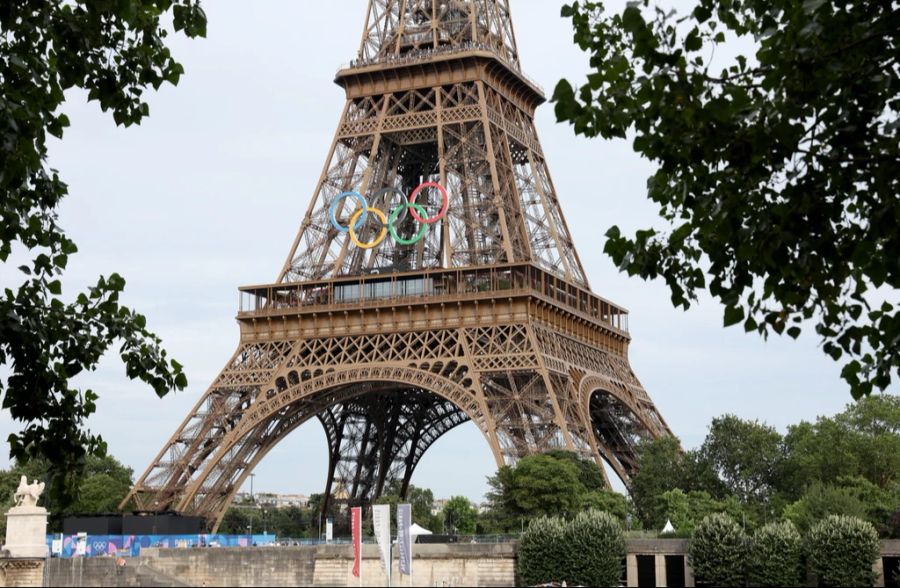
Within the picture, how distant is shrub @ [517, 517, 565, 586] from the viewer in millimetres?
43500

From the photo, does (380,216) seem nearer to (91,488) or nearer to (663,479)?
(663,479)

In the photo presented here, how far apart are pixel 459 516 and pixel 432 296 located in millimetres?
32332

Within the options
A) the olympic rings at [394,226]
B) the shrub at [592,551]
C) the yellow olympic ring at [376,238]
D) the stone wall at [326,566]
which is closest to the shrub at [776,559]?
the stone wall at [326,566]

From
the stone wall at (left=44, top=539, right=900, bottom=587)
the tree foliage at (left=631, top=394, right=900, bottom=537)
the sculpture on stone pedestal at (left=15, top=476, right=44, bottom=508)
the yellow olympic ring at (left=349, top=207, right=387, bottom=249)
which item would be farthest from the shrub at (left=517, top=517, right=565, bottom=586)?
the yellow olympic ring at (left=349, top=207, right=387, bottom=249)

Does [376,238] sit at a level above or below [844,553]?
above

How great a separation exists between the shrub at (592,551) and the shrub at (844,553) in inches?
272

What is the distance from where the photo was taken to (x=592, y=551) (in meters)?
43.1

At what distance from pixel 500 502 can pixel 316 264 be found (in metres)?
16.4

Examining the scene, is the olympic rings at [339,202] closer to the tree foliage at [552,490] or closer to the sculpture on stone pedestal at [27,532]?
the tree foliage at [552,490]

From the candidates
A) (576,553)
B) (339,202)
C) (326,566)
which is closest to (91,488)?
(339,202)

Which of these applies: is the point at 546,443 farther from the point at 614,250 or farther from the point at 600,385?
the point at 614,250

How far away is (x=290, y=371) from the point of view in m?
60.1

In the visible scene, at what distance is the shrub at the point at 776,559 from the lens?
41.7 m

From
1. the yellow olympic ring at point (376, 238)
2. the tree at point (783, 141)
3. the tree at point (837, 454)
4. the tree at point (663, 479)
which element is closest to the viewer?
the tree at point (783, 141)
